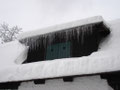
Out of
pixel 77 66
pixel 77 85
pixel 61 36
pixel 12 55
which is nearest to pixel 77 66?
pixel 77 66

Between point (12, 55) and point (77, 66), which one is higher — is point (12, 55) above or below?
below

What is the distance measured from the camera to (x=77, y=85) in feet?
18.1

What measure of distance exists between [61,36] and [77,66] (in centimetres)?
243

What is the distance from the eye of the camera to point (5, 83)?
22.1ft

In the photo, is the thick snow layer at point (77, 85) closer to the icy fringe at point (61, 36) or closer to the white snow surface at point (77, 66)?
the white snow surface at point (77, 66)

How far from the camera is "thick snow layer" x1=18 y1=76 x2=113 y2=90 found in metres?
5.14

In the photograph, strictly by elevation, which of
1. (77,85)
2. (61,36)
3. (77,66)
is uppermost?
(61,36)

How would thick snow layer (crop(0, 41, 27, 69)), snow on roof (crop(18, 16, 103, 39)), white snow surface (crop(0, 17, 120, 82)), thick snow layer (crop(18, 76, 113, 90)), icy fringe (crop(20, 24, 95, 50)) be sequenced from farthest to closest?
thick snow layer (crop(0, 41, 27, 69)) < icy fringe (crop(20, 24, 95, 50)) < snow on roof (crop(18, 16, 103, 39)) < thick snow layer (crop(18, 76, 113, 90)) < white snow surface (crop(0, 17, 120, 82))

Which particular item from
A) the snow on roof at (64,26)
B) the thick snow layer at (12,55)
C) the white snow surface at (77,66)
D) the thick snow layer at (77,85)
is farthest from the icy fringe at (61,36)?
the thick snow layer at (77,85)

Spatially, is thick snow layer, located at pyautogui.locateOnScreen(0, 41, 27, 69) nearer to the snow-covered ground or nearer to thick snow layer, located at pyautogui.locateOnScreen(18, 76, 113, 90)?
the snow-covered ground

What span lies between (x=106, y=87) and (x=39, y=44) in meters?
3.95

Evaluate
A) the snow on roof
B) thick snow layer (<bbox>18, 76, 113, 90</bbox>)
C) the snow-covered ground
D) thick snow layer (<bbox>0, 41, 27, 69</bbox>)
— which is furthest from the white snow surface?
the snow on roof

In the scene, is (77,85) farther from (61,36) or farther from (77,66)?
(61,36)

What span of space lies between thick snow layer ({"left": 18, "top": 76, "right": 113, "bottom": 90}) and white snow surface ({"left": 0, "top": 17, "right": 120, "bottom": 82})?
1.38ft
